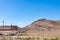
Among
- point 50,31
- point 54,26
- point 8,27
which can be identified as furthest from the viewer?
point 8,27

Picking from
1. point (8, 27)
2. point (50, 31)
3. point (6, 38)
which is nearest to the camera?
point (6, 38)

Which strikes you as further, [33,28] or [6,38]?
[33,28]

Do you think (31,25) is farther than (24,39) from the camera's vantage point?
Yes

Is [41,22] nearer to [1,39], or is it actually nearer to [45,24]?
[45,24]

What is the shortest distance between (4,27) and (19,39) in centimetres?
1234

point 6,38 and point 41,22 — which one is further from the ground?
point 41,22

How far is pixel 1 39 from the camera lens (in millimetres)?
15297

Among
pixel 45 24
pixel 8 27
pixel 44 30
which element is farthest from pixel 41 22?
pixel 8 27

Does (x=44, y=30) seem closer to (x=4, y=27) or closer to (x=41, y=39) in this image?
(x=41, y=39)

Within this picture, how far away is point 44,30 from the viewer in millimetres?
19547

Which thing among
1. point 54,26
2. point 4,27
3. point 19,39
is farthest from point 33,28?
point 4,27

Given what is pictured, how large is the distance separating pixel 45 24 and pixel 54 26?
122cm

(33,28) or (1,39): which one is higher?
(33,28)

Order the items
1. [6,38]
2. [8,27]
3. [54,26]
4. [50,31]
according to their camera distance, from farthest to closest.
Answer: [8,27] < [54,26] < [50,31] < [6,38]
